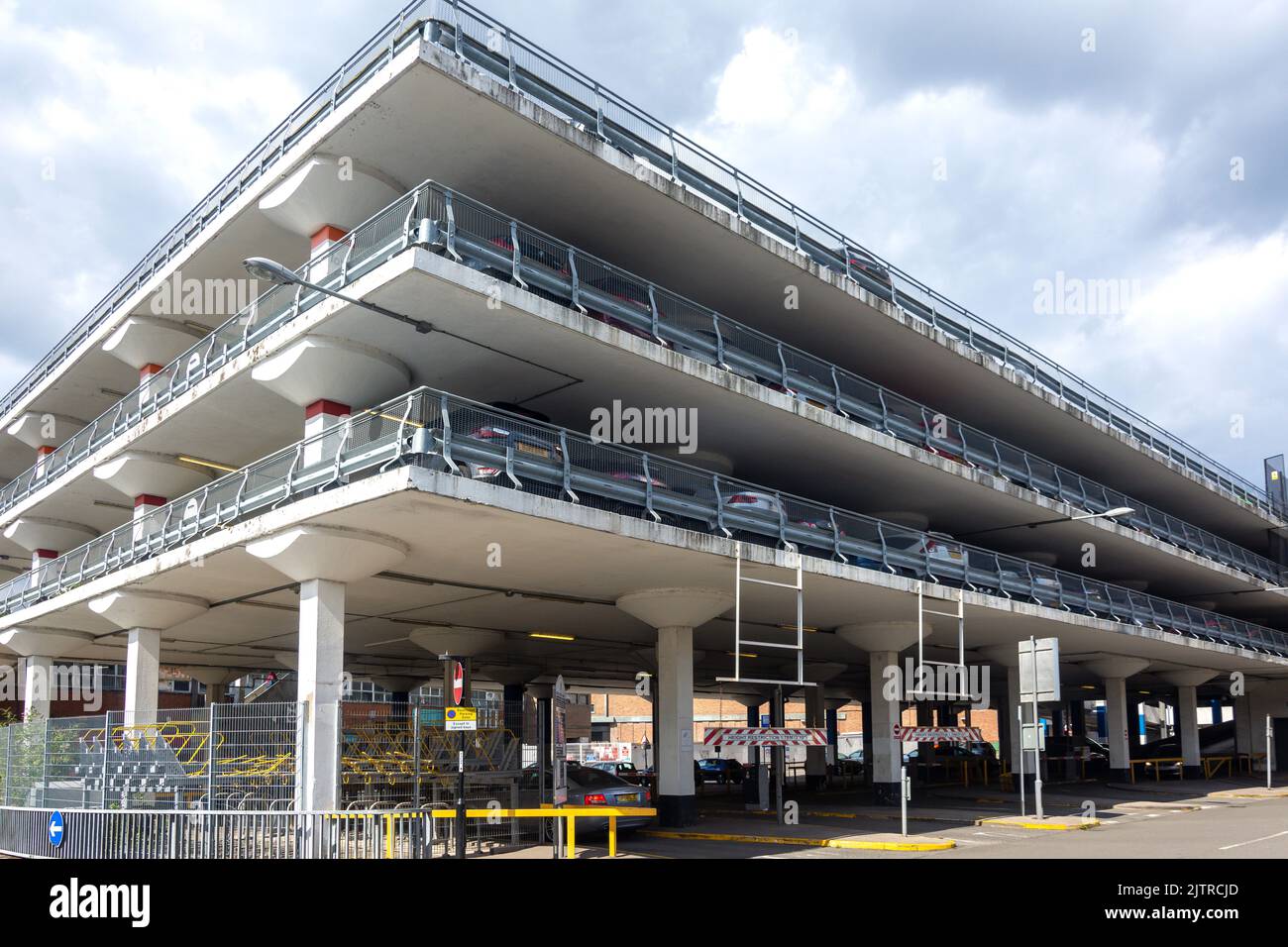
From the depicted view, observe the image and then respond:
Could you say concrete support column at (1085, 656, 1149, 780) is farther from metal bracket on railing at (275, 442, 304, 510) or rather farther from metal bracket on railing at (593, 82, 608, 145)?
metal bracket on railing at (275, 442, 304, 510)

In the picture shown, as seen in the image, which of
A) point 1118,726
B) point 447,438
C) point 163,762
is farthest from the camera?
point 1118,726

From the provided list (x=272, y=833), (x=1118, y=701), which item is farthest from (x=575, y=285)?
(x=1118, y=701)

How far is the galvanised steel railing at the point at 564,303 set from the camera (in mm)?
17328

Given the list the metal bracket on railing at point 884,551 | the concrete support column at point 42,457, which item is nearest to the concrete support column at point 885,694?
the metal bracket on railing at point 884,551

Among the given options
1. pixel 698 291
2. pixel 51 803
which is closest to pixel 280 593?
pixel 51 803

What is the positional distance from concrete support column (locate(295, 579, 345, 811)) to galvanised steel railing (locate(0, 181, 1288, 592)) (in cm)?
509

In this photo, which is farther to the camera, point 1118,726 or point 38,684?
point 1118,726

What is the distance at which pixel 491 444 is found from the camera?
1652 centimetres

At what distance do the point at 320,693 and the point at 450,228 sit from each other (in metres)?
7.79

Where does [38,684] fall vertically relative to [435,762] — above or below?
above

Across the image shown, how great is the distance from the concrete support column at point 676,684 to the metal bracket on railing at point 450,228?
9118 mm

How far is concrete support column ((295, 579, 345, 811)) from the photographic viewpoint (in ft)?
57.1

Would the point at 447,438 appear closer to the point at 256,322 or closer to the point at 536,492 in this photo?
the point at 536,492
